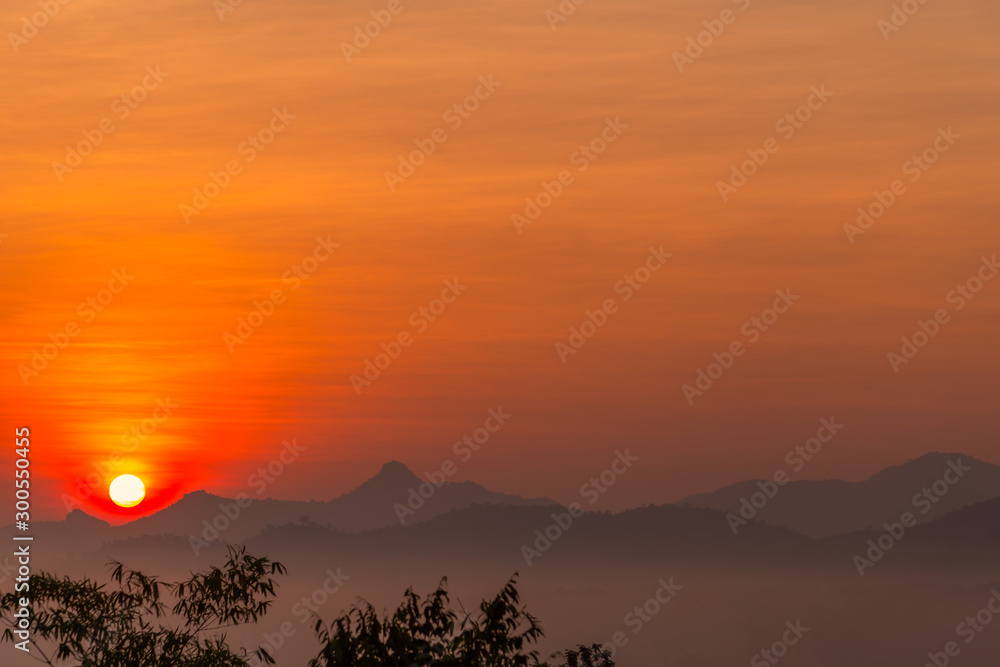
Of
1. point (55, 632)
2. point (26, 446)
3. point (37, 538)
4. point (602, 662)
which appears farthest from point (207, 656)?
point (602, 662)

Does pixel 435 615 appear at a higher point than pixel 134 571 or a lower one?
lower

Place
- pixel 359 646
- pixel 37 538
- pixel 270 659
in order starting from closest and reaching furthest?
pixel 359 646, pixel 270 659, pixel 37 538

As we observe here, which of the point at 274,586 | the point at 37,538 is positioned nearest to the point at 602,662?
the point at 274,586

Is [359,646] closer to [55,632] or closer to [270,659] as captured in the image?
[270,659]

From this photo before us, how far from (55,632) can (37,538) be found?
2377 mm

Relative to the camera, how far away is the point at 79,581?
24734mm

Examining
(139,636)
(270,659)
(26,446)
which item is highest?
(26,446)

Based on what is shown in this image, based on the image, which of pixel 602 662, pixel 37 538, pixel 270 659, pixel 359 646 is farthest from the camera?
pixel 602 662

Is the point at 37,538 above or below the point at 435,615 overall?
above

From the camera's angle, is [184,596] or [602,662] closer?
[184,596]

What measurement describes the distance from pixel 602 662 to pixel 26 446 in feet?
63.1

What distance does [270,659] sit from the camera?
2383 cm

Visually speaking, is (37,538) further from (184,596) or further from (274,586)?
(274,586)

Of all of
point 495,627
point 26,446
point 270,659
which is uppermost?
point 26,446
